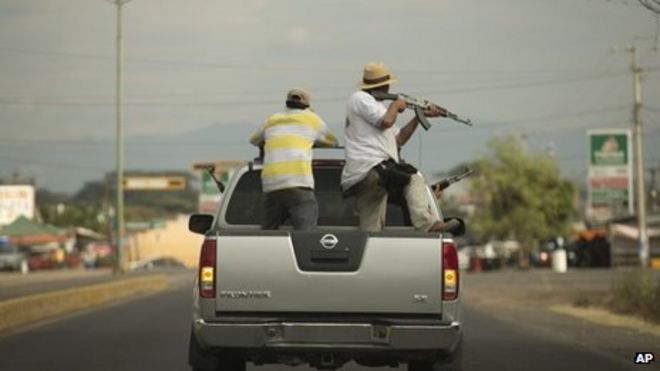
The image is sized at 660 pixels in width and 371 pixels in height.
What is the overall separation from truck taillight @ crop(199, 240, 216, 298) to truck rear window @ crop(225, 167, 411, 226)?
1759mm

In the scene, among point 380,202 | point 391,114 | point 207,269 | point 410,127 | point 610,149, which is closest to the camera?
point 207,269

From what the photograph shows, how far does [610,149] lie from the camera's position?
57.0 meters

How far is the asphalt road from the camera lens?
14062 mm

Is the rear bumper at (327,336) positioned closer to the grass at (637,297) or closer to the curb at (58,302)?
the curb at (58,302)

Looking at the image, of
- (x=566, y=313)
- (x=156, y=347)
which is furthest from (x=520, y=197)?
(x=156, y=347)

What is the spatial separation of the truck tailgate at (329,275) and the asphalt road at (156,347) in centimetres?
438

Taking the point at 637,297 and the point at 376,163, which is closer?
the point at 376,163

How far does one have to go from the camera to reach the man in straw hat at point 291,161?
1041 cm

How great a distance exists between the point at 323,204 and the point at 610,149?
154ft

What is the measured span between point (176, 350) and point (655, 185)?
97492mm

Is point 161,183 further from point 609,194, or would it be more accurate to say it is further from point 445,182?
point 445,182

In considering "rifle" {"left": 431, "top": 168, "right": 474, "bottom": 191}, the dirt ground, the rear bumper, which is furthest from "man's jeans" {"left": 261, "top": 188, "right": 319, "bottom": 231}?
the dirt ground

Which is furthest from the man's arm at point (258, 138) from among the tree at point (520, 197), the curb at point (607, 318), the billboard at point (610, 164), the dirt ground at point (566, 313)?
the tree at point (520, 197)

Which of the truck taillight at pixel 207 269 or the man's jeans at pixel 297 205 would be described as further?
the man's jeans at pixel 297 205
